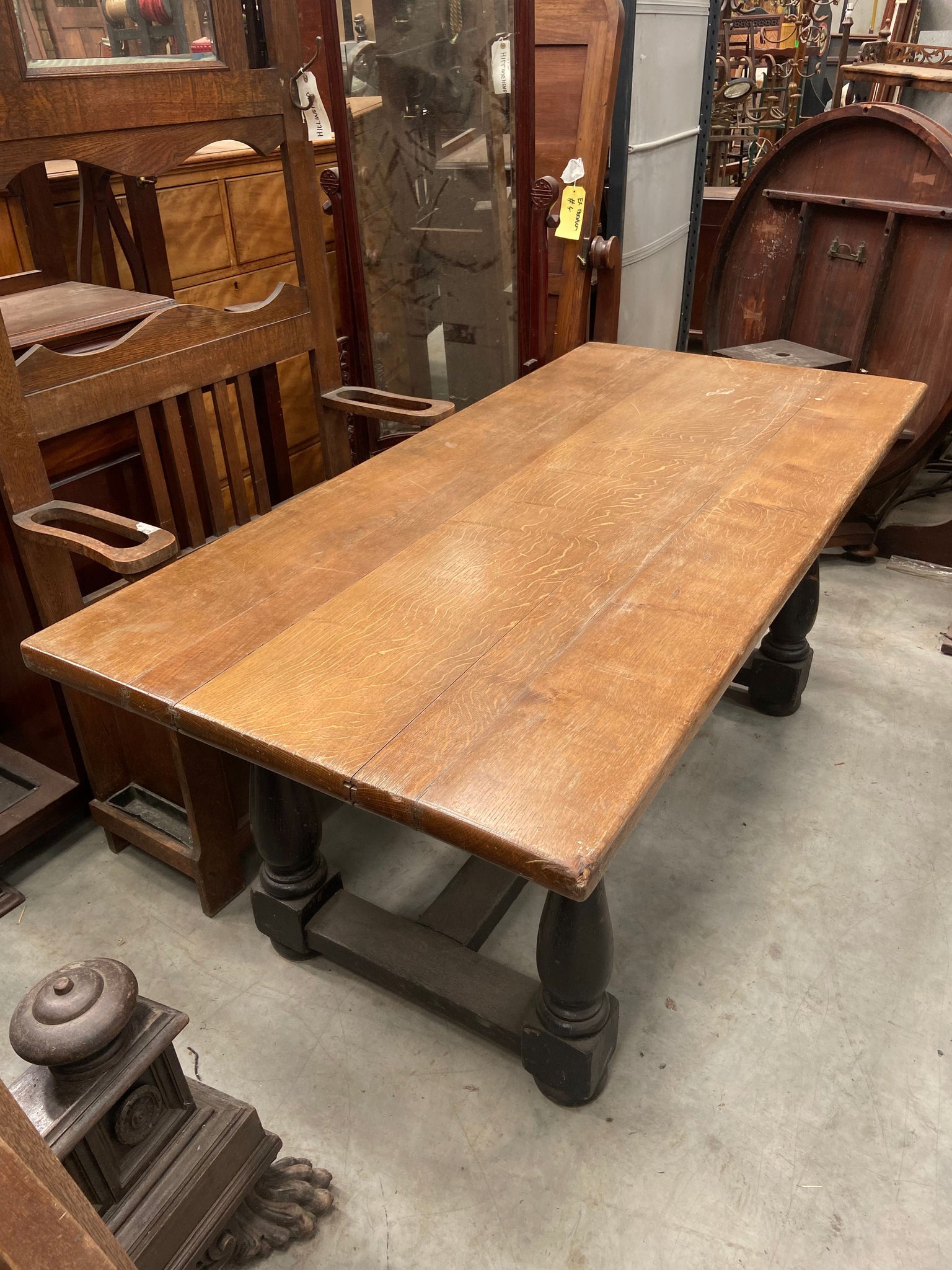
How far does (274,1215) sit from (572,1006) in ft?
1.65

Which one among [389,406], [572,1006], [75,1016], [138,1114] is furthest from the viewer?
[389,406]

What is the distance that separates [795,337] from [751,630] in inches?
97.1

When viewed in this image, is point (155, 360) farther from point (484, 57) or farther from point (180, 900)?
point (484, 57)

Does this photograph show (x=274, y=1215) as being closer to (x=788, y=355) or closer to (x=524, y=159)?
(x=524, y=159)

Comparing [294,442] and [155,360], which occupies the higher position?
[155,360]

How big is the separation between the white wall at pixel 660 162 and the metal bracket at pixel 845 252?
71 centimetres

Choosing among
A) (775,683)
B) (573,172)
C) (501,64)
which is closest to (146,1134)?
(775,683)

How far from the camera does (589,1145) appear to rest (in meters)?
1.42

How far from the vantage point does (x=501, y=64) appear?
2.61 metres

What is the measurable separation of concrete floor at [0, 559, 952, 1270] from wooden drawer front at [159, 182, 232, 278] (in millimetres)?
1625

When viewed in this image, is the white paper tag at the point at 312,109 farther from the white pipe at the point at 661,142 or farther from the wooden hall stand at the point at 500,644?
the white pipe at the point at 661,142

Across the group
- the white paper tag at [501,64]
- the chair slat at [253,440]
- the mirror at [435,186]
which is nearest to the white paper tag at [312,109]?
the chair slat at [253,440]

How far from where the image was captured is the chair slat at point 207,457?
1780 millimetres

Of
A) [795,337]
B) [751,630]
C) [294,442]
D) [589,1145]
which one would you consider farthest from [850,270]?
[589,1145]
